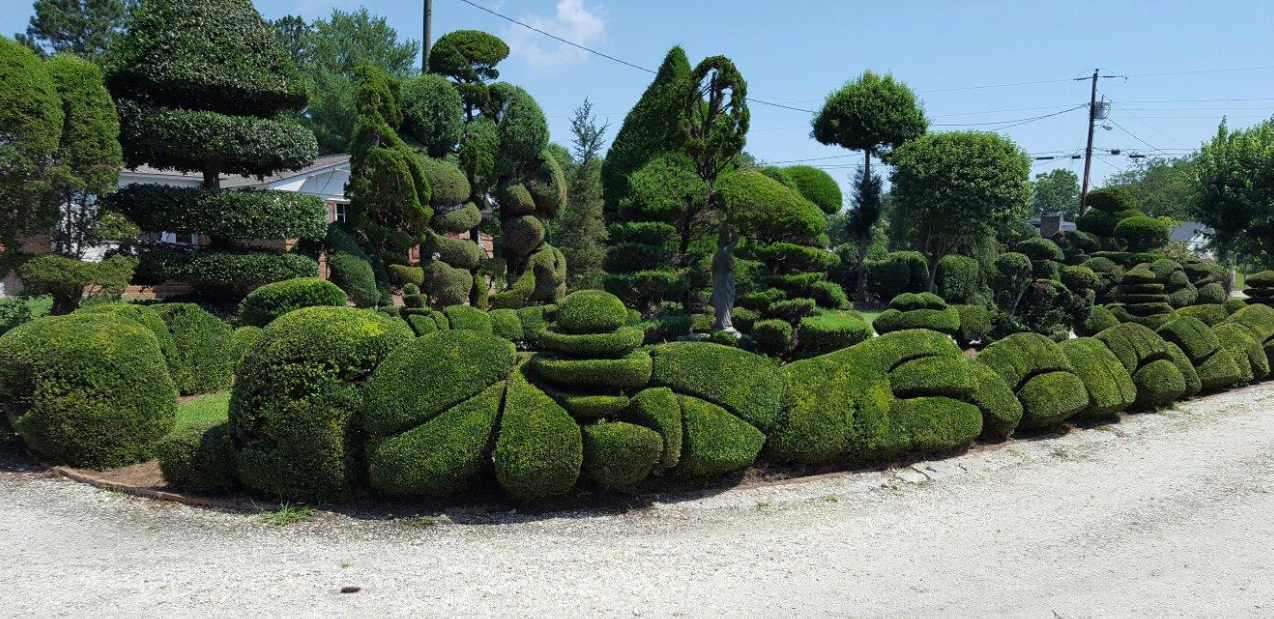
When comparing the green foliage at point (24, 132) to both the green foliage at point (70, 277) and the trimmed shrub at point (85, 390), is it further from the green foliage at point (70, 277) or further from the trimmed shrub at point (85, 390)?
the trimmed shrub at point (85, 390)

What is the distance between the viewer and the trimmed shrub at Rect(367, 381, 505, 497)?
6.03 m

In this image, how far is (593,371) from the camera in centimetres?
636

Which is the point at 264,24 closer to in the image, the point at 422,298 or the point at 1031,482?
the point at 422,298

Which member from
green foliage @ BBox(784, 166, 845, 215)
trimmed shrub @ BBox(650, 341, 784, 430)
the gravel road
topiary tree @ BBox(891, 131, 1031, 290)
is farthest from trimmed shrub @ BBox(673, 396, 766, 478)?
topiary tree @ BBox(891, 131, 1031, 290)

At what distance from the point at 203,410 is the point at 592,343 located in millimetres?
5518

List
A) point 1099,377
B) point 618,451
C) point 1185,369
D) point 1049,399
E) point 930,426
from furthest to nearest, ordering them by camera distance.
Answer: point 1185,369 < point 1099,377 < point 1049,399 < point 930,426 < point 618,451

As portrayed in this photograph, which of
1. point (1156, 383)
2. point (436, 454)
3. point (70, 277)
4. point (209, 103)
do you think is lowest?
point (436, 454)

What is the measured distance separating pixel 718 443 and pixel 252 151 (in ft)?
30.0

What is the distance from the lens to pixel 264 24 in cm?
1219

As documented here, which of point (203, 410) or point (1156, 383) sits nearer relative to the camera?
point (203, 410)

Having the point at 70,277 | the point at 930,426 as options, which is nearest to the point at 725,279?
the point at 930,426

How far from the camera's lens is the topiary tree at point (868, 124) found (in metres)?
26.5

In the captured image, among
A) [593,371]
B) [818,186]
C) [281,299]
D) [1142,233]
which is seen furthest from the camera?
[1142,233]

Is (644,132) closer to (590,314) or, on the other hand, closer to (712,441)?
(590,314)
